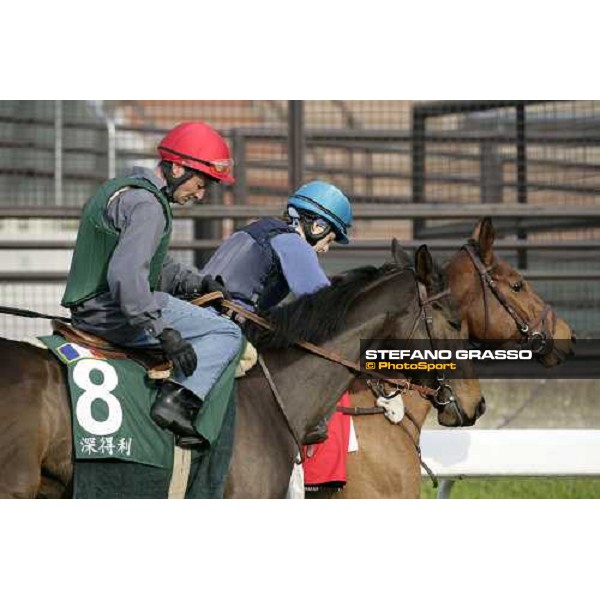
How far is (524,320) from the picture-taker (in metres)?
7.13

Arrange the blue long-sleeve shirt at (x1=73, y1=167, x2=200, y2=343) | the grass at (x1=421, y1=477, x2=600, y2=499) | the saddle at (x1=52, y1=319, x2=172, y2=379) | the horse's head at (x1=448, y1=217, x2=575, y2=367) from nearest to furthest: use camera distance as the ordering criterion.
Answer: the blue long-sleeve shirt at (x1=73, y1=167, x2=200, y2=343) → the saddle at (x1=52, y1=319, x2=172, y2=379) → the horse's head at (x1=448, y1=217, x2=575, y2=367) → the grass at (x1=421, y1=477, x2=600, y2=499)

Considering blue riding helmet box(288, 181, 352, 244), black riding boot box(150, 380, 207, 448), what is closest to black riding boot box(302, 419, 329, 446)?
black riding boot box(150, 380, 207, 448)

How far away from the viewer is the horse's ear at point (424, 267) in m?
6.15

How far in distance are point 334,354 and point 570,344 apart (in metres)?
2.06

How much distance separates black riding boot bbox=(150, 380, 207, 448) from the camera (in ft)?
17.2

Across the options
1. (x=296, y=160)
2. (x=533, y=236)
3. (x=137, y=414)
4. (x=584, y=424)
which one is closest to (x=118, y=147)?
(x=296, y=160)

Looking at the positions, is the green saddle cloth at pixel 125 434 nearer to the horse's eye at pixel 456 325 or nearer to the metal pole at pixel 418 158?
the horse's eye at pixel 456 325

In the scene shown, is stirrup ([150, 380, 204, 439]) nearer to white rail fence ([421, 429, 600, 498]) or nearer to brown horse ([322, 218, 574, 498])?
brown horse ([322, 218, 574, 498])

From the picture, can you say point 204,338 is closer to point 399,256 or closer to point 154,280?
point 154,280

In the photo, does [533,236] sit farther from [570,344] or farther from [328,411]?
[328,411]

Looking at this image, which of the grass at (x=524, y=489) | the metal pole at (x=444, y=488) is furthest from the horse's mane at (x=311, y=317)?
the grass at (x=524, y=489)

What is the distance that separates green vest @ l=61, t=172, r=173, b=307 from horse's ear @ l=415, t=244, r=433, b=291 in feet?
4.05

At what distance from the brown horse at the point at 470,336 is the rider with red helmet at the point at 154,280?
4.03 ft

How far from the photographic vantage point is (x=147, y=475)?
5293 mm
